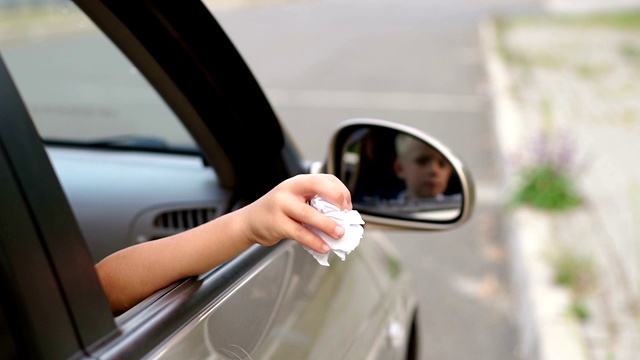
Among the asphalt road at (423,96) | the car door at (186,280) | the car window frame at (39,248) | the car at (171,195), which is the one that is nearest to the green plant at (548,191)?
the asphalt road at (423,96)

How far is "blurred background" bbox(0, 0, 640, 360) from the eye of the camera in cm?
434

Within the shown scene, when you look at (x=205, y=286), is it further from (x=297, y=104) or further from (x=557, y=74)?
(x=557, y=74)

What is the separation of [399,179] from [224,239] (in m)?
0.88

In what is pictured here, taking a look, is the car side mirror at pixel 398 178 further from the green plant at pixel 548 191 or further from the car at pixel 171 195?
the green plant at pixel 548 191

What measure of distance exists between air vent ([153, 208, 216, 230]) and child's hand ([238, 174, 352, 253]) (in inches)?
40.5

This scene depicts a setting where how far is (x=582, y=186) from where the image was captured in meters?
6.46

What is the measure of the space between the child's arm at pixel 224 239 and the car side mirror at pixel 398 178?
0.72m

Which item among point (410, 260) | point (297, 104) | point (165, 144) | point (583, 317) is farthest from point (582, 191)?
point (297, 104)

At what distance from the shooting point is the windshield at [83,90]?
2705 mm

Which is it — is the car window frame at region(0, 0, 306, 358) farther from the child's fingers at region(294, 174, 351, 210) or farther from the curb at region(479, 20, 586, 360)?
the curb at region(479, 20, 586, 360)

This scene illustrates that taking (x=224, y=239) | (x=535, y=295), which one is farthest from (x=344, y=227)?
(x=535, y=295)

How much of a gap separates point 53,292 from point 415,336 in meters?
1.91

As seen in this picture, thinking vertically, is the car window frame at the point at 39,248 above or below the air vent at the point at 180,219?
above

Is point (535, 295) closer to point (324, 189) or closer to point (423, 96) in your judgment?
point (324, 189)
